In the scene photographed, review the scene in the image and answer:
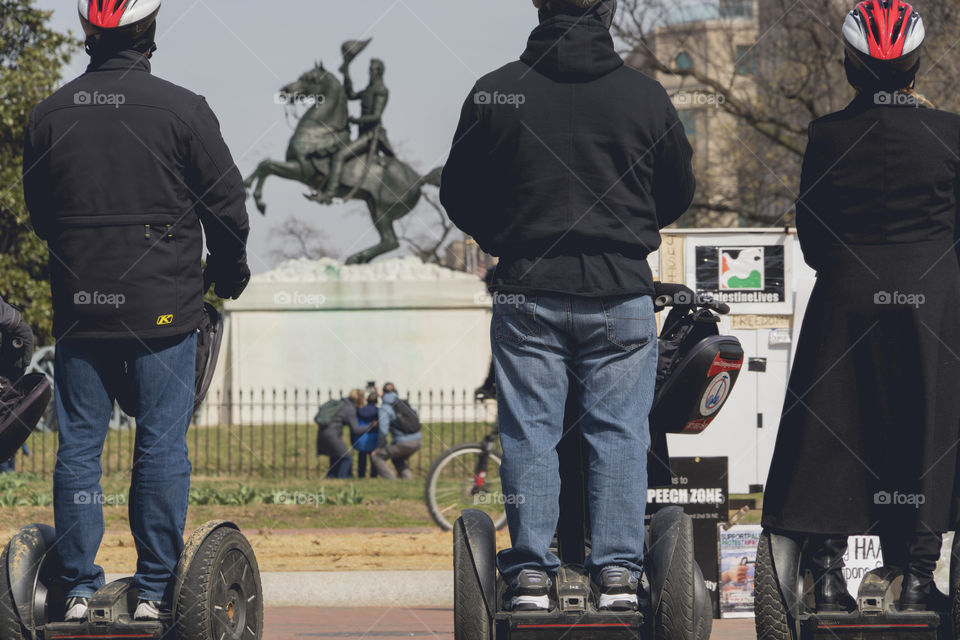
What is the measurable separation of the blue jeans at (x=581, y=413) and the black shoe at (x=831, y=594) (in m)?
0.74

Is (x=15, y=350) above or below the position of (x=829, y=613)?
above

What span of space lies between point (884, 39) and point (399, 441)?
→ 13.6 m

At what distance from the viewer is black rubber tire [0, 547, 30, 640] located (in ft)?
12.8

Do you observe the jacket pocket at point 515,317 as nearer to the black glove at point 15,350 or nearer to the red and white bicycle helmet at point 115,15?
the red and white bicycle helmet at point 115,15

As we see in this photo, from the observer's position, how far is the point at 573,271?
378cm

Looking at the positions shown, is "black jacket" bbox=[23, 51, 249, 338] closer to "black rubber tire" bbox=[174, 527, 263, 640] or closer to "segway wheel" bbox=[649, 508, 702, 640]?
"black rubber tire" bbox=[174, 527, 263, 640]

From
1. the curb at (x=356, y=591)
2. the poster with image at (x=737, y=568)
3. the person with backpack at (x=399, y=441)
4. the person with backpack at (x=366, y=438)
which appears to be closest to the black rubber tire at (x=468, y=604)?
the poster with image at (x=737, y=568)

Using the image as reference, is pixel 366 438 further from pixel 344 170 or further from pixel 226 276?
pixel 226 276

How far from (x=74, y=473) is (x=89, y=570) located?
290 millimetres

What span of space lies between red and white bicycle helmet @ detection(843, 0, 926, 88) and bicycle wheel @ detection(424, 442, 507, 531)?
6989 mm

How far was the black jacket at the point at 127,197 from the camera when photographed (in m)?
4.06

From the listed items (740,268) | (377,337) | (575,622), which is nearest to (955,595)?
(575,622)

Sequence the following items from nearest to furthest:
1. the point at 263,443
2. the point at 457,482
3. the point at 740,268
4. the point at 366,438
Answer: the point at 740,268, the point at 457,482, the point at 366,438, the point at 263,443

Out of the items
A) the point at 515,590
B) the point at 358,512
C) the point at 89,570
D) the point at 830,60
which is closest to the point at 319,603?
the point at 89,570
